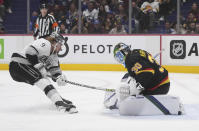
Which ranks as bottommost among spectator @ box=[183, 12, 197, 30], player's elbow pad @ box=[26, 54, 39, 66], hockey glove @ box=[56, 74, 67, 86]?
hockey glove @ box=[56, 74, 67, 86]

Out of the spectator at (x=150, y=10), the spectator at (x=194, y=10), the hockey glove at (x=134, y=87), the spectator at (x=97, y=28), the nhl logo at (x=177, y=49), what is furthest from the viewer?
the spectator at (x=97, y=28)

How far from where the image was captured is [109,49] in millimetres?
9141

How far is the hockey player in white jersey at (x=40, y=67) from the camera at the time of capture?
4320 millimetres

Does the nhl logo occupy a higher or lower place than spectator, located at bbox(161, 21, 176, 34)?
lower

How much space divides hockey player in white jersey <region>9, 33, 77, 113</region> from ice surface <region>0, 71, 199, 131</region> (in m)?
0.15

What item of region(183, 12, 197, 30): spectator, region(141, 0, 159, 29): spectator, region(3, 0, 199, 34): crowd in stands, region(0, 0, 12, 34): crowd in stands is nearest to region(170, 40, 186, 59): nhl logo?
region(3, 0, 199, 34): crowd in stands

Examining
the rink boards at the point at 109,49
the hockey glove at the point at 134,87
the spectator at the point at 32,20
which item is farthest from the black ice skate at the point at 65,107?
the spectator at the point at 32,20

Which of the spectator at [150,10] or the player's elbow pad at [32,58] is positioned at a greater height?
the spectator at [150,10]

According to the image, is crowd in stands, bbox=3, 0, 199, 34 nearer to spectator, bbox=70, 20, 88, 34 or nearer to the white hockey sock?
spectator, bbox=70, 20, 88, 34

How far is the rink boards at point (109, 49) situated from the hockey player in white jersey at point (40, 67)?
4.49 metres

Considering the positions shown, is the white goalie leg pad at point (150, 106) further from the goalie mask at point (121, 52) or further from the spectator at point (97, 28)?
the spectator at point (97, 28)

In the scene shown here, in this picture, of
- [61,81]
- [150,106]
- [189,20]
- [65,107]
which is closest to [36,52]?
[61,81]

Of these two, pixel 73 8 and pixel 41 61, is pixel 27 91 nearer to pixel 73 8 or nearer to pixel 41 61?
pixel 41 61

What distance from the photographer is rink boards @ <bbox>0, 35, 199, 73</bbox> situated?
874 centimetres
